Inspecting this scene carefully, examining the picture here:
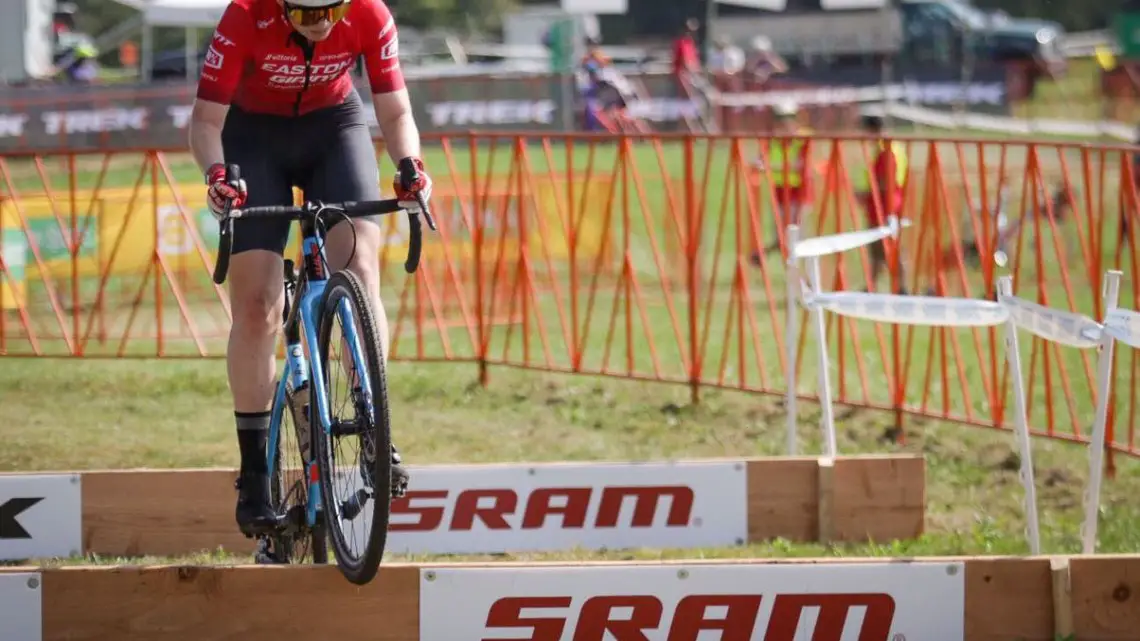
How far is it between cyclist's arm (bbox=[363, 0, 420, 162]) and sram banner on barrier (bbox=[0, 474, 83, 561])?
7.14 feet

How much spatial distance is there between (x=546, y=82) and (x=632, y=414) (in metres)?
16.9

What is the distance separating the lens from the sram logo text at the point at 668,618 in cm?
505

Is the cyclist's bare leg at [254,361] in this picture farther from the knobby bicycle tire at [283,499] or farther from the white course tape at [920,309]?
the white course tape at [920,309]

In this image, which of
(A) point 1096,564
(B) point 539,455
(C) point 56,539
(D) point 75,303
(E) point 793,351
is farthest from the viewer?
(D) point 75,303

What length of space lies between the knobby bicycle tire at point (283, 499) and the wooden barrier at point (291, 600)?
0.91 feet

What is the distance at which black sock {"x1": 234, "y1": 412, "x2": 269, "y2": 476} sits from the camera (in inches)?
219

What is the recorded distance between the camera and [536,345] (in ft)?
42.5

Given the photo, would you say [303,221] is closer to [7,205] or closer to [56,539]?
[56,539]

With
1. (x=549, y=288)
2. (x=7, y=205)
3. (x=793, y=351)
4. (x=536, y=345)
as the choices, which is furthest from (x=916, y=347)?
(x=7, y=205)

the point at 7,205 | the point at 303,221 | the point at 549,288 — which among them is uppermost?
the point at 303,221

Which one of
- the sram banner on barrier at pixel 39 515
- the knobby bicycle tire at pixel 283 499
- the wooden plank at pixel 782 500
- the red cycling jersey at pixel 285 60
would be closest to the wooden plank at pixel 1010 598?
the wooden plank at pixel 782 500

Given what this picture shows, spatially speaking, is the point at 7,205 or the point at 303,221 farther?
the point at 7,205

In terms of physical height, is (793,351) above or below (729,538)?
above

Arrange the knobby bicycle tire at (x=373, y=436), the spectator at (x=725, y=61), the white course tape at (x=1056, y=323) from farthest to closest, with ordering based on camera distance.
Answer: the spectator at (x=725, y=61), the white course tape at (x=1056, y=323), the knobby bicycle tire at (x=373, y=436)
